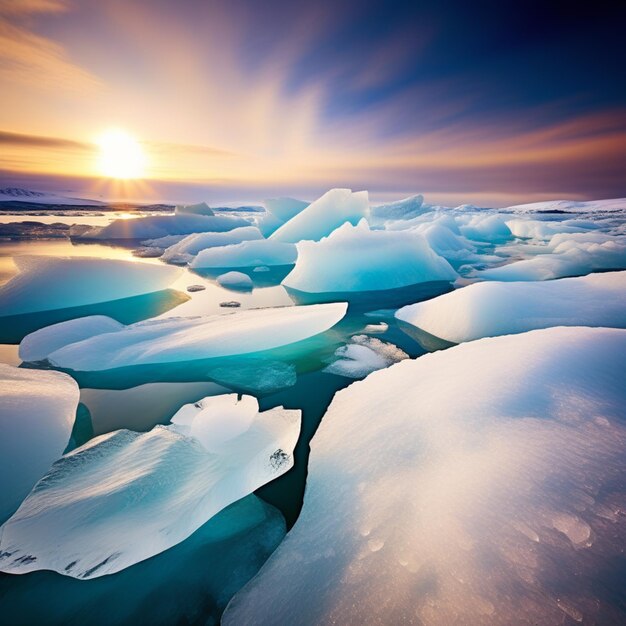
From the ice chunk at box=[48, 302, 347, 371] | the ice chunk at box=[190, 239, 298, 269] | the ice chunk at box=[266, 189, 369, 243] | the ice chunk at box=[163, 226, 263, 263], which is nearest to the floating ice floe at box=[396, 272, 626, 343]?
the ice chunk at box=[48, 302, 347, 371]

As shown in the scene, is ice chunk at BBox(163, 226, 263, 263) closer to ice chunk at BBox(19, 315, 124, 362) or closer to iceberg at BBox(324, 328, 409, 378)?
ice chunk at BBox(19, 315, 124, 362)

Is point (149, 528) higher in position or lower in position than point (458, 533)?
lower

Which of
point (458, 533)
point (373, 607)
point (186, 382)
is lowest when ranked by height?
point (186, 382)

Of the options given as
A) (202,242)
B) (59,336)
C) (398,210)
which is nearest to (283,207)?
(202,242)

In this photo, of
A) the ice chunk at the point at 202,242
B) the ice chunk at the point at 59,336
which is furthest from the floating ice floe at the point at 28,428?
the ice chunk at the point at 202,242

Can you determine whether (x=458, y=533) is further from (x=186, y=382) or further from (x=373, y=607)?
(x=186, y=382)

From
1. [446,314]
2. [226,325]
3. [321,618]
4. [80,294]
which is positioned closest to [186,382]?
[226,325]

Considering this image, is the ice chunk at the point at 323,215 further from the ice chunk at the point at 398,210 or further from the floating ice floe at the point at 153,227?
the ice chunk at the point at 398,210
